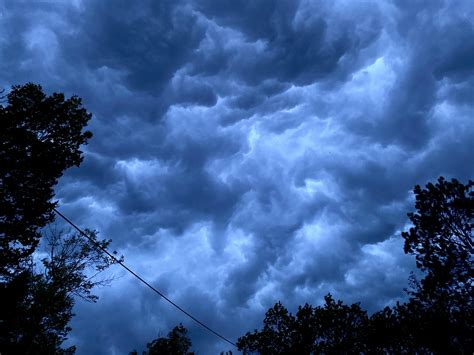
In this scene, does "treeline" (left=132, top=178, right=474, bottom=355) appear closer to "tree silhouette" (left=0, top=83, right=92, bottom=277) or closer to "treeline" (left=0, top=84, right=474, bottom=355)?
"treeline" (left=0, top=84, right=474, bottom=355)

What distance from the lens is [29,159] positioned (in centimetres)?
1361

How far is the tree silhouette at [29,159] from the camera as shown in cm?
1319

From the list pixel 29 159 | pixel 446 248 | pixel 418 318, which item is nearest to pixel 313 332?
pixel 418 318

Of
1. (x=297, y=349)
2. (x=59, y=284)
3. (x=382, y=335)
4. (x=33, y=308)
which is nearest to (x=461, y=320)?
(x=382, y=335)

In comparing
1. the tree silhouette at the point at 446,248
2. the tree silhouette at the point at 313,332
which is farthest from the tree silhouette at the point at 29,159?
the tree silhouette at the point at 313,332

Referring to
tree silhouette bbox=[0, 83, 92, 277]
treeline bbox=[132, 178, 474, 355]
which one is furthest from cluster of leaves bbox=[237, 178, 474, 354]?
tree silhouette bbox=[0, 83, 92, 277]

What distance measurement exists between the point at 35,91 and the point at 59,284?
51.6 ft

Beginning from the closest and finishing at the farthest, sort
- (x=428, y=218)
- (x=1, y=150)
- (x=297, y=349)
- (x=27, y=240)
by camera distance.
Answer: (x=1, y=150) < (x=27, y=240) < (x=428, y=218) < (x=297, y=349)

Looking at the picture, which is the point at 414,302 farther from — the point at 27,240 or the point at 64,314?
the point at 64,314

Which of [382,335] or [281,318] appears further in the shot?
[281,318]

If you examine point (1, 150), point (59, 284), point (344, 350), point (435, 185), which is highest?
point (435, 185)

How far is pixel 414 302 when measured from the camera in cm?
2017

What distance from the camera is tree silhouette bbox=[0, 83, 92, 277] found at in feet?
43.3

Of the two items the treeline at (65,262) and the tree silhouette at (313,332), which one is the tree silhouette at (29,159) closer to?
the treeline at (65,262)
